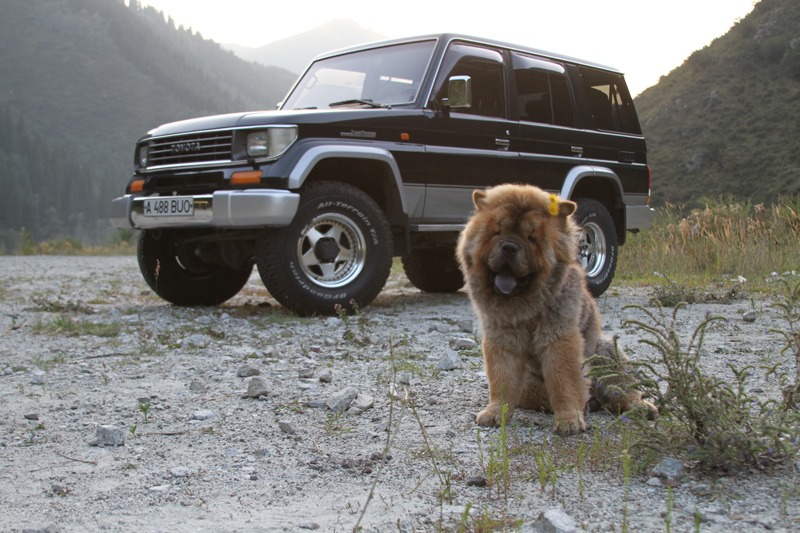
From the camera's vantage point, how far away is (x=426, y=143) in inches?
294

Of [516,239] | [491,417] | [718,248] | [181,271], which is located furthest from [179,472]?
[718,248]

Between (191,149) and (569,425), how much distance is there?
15.8 ft

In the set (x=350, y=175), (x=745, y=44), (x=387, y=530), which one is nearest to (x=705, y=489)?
(x=387, y=530)

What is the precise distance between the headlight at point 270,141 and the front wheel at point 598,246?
357cm

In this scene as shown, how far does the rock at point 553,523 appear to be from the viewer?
2.22 metres

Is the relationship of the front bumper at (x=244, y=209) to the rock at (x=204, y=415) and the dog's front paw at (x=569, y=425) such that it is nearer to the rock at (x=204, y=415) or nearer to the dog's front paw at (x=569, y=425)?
the rock at (x=204, y=415)

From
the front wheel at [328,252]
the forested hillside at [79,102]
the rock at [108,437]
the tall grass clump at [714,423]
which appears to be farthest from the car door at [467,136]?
the forested hillside at [79,102]

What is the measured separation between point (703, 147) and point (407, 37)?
125ft

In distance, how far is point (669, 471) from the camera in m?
2.72

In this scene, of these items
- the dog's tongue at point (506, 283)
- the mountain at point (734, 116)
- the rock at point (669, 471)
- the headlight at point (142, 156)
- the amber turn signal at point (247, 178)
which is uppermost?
the mountain at point (734, 116)

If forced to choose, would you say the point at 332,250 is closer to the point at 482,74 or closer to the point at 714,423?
the point at 482,74

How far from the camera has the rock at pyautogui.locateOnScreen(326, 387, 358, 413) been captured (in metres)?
3.79

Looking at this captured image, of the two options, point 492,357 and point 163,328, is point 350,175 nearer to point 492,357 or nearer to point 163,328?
point 163,328

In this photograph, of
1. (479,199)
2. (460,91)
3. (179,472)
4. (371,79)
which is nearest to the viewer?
(179,472)
